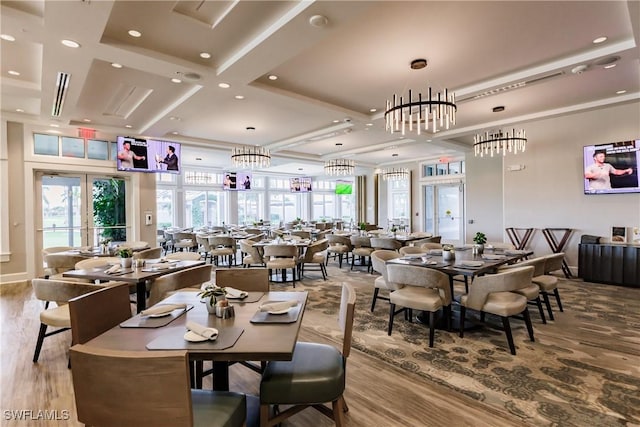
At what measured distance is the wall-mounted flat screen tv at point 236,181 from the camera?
13.6 m

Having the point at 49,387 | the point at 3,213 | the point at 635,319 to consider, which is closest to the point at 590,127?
the point at 635,319

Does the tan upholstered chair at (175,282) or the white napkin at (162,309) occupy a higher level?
the white napkin at (162,309)

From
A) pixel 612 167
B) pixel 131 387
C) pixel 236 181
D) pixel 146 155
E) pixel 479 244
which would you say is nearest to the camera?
pixel 131 387

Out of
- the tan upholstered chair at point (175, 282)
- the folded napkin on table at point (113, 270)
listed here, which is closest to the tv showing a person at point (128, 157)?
the folded napkin on table at point (113, 270)

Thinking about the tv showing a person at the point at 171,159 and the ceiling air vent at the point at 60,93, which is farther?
the tv showing a person at the point at 171,159

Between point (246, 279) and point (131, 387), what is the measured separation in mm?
1737

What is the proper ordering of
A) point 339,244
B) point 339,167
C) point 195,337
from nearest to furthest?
point 195,337 → point 339,244 → point 339,167

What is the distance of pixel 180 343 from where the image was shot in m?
1.71

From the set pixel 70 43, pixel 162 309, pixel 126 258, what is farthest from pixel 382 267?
pixel 70 43

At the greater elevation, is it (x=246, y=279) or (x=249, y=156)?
(x=249, y=156)

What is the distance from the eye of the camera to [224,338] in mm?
1769

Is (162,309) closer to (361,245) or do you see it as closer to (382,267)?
(382,267)

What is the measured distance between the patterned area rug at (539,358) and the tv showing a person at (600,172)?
8.00 ft

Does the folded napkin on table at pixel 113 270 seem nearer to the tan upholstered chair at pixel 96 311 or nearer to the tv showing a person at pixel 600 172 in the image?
the tan upholstered chair at pixel 96 311
